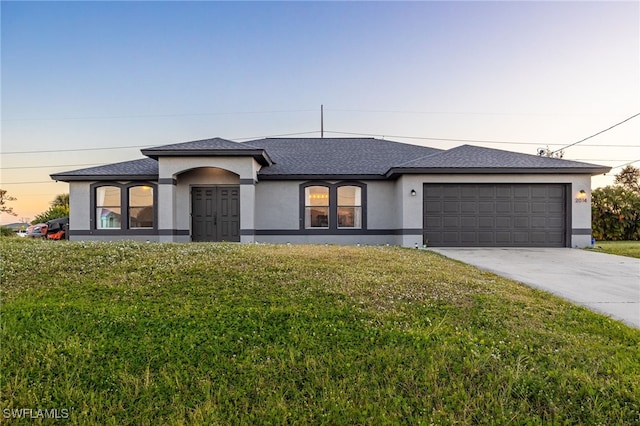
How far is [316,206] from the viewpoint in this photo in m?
13.1

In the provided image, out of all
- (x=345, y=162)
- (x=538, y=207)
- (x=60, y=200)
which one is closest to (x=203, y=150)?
(x=345, y=162)

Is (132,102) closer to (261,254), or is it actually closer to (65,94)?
(65,94)

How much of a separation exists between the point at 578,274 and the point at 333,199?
8.02 m

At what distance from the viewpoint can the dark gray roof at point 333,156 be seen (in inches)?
512

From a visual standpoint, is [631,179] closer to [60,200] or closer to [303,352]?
[303,352]

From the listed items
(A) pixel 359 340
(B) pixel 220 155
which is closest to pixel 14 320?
(A) pixel 359 340

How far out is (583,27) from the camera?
1316 centimetres

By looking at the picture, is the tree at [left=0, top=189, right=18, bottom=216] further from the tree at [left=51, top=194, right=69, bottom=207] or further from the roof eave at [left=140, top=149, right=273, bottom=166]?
the roof eave at [left=140, top=149, right=273, bottom=166]

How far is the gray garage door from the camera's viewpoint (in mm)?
11930

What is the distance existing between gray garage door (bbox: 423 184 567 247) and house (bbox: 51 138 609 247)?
4 centimetres

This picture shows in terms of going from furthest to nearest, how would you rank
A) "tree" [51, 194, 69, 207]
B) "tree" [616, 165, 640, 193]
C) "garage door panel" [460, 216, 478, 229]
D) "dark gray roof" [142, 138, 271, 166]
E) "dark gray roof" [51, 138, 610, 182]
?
"tree" [51, 194, 69, 207], "tree" [616, 165, 640, 193], "garage door panel" [460, 216, 478, 229], "dark gray roof" [51, 138, 610, 182], "dark gray roof" [142, 138, 271, 166]

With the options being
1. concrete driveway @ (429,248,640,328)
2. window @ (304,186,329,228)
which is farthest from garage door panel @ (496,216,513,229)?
window @ (304,186,329,228)

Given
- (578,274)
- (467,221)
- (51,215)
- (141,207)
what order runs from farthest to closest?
(51,215)
(141,207)
(467,221)
(578,274)

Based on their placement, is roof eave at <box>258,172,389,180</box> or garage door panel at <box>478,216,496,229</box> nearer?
garage door panel at <box>478,216,496,229</box>
